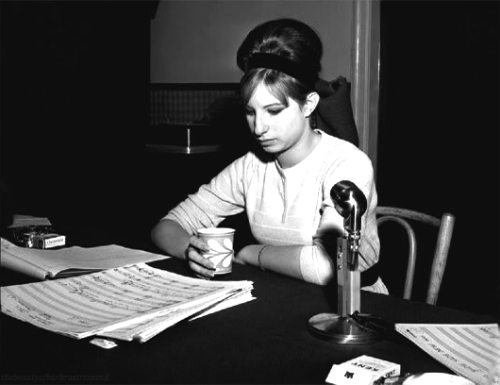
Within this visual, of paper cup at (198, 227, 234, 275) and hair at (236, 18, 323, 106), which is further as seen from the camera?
hair at (236, 18, 323, 106)

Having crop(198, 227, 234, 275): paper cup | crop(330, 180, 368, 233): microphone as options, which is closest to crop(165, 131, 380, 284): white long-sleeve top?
crop(198, 227, 234, 275): paper cup

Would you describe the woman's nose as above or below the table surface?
above

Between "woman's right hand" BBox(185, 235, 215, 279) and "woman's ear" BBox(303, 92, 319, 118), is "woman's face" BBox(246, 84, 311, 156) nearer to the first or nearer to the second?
"woman's ear" BBox(303, 92, 319, 118)

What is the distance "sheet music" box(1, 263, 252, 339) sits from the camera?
1018 mm

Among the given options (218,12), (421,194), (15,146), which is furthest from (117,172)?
(421,194)

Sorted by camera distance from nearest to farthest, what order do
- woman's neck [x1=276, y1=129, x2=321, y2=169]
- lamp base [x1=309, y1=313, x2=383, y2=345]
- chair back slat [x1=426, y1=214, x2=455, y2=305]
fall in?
1. lamp base [x1=309, y1=313, x2=383, y2=345]
2. chair back slat [x1=426, y1=214, x2=455, y2=305]
3. woman's neck [x1=276, y1=129, x2=321, y2=169]

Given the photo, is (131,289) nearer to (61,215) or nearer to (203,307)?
(203,307)

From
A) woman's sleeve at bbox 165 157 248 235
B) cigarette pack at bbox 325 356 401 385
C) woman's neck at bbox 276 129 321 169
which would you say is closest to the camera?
cigarette pack at bbox 325 356 401 385

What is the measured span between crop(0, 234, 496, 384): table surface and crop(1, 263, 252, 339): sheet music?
24 mm

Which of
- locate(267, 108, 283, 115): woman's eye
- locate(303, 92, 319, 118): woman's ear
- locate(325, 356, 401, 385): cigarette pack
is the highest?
locate(303, 92, 319, 118): woman's ear

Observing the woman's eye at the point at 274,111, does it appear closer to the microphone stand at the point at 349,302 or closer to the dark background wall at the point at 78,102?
the microphone stand at the point at 349,302

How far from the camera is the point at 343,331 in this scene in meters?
0.98

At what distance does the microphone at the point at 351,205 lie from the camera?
0.99 meters

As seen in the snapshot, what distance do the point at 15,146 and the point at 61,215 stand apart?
45 cm
